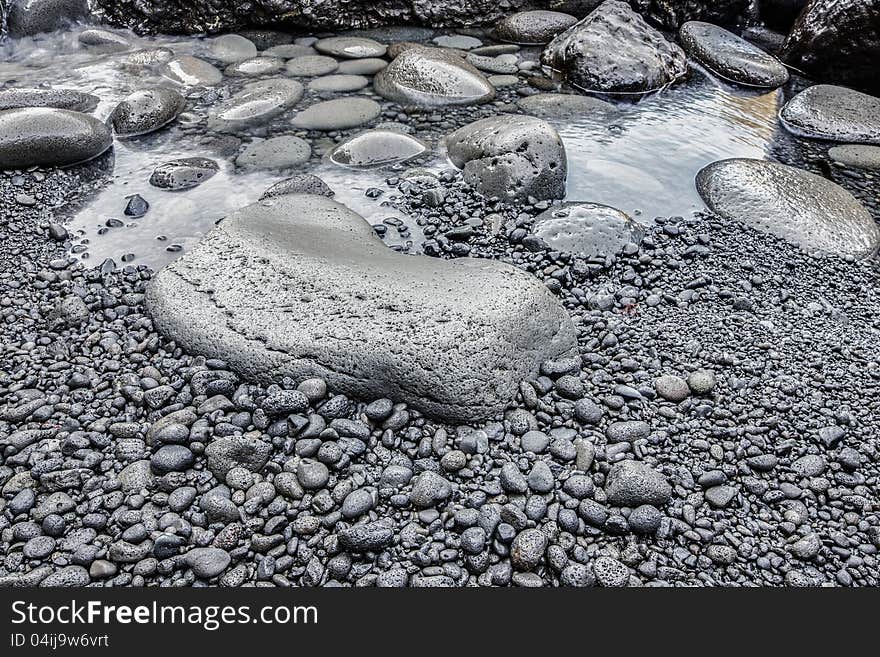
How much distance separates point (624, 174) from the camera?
5199 millimetres

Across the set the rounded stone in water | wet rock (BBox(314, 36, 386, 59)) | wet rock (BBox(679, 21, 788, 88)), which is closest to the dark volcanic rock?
wet rock (BBox(679, 21, 788, 88))

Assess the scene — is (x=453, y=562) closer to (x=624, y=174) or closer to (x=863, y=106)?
(x=624, y=174)

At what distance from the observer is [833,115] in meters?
6.05

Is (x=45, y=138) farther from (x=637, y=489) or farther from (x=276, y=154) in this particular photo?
(x=637, y=489)

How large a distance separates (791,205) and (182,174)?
4370 millimetres

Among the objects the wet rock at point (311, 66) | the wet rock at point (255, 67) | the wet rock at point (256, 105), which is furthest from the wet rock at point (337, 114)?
the wet rock at point (255, 67)

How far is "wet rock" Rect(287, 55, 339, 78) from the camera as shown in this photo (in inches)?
255

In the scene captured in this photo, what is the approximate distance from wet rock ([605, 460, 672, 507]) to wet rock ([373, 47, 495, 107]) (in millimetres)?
4179

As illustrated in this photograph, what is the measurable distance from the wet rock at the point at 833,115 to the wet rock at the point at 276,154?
4.35m

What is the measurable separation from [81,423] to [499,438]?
1913 mm

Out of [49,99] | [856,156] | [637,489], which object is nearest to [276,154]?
[49,99]

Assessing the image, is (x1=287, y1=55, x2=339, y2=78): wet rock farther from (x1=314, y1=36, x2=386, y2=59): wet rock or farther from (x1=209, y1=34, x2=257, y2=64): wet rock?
(x1=209, y1=34, x2=257, y2=64): wet rock

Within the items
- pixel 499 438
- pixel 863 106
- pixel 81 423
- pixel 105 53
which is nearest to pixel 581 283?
pixel 499 438

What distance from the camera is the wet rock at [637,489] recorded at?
9.11 ft
